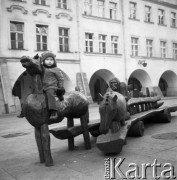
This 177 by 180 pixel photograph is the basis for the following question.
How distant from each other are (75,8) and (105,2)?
3.40 meters

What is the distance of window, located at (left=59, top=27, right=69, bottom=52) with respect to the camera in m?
21.6

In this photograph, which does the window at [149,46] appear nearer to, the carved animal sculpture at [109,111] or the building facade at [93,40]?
the building facade at [93,40]

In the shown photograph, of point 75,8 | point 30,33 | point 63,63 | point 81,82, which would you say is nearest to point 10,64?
point 30,33

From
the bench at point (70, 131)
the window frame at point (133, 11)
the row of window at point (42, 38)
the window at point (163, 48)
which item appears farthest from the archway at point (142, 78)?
the bench at point (70, 131)

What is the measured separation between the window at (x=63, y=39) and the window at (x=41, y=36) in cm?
133

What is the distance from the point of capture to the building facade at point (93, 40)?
1906 centimetres

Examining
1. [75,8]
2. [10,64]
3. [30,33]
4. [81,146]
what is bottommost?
[81,146]

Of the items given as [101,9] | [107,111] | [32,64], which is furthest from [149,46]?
[32,64]

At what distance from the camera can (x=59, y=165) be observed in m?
4.64

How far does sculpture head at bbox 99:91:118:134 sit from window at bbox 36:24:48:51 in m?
16.1

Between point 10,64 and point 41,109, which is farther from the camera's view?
point 10,64

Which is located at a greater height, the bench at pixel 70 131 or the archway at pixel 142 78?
the archway at pixel 142 78

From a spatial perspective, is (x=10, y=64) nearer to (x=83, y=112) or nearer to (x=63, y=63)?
(x=63, y=63)

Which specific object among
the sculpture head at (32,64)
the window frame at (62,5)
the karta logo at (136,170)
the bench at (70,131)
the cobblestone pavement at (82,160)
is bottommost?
the cobblestone pavement at (82,160)
